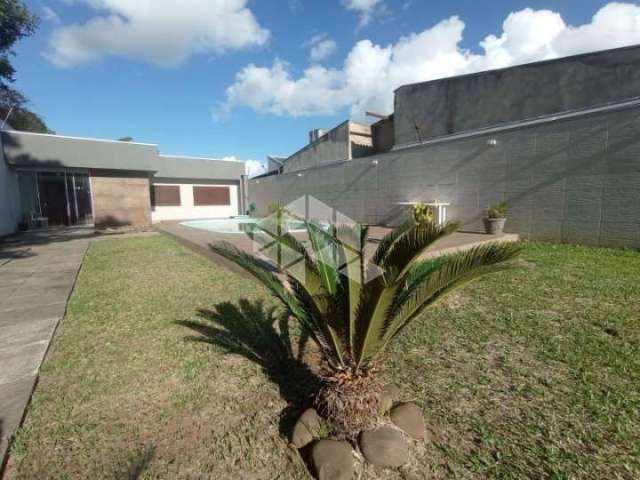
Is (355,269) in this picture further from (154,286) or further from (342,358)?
(154,286)

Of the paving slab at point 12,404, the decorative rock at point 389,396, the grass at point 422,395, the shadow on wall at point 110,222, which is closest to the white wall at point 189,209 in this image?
the shadow on wall at point 110,222

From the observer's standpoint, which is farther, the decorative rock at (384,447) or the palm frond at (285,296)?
the palm frond at (285,296)

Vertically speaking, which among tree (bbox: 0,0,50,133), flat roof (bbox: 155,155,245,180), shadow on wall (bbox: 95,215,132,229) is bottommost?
shadow on wall (bbox: 95,215,132,229)

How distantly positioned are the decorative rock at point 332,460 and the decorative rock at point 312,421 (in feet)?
0.44

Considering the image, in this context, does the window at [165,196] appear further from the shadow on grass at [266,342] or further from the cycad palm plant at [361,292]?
the cycad palm plant at [361,292]

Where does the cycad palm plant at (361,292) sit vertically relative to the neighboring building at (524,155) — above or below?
below

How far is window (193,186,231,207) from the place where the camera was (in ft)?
78.8

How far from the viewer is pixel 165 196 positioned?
2267 cm

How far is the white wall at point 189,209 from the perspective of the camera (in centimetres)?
2252

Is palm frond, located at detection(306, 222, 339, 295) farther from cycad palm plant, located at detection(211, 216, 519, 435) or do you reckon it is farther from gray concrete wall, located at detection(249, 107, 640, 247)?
gray concrete wall, located at detection(249, 107, 640, 247)

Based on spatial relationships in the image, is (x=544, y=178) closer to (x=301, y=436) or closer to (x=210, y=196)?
(x=301, y=436)

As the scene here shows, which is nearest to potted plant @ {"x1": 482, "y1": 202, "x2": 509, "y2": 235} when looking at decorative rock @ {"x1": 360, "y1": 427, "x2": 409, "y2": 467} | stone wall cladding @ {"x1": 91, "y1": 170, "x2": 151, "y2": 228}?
decorative rock @ {"x1": 360, "y1": 427, "x2": 409, "y2": 467}

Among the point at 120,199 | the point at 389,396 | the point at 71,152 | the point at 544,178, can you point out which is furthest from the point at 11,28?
the point at 544,178

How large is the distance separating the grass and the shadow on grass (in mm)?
Result: 101
